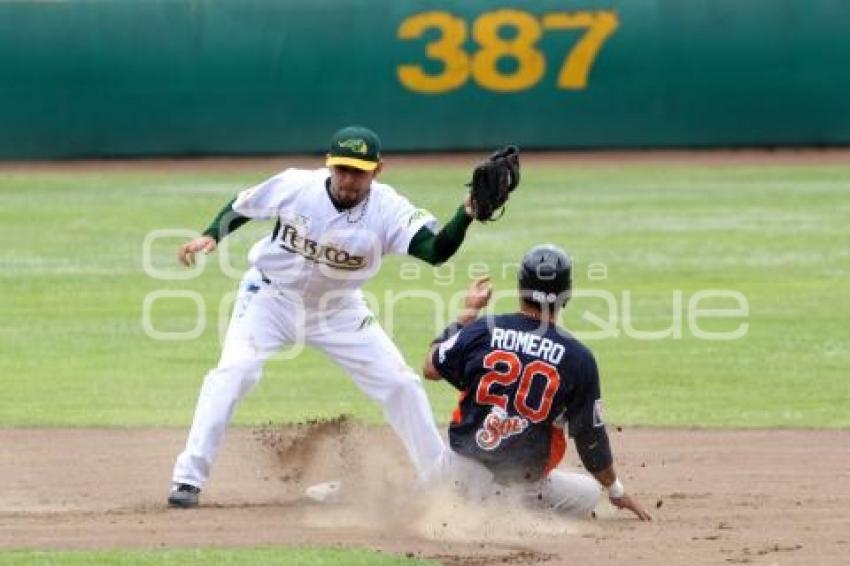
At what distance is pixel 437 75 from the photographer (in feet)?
93.4

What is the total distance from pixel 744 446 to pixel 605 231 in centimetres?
1067

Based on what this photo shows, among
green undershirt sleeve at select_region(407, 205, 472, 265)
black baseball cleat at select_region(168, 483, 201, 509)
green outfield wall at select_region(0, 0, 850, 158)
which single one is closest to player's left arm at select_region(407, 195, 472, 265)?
green undershirt sleeve at select_region(407, 205, 472, 265)

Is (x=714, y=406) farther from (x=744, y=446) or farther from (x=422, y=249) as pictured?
(x=422, y=249)

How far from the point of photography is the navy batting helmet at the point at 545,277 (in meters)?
7.81

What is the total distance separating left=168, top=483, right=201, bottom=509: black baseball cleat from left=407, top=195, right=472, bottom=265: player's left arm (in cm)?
154

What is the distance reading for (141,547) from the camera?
757 centimetres

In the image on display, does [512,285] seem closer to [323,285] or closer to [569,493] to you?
[323,285]

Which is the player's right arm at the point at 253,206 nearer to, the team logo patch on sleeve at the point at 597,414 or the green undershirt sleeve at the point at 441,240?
the green undershirt sleeve at the point at 441,240

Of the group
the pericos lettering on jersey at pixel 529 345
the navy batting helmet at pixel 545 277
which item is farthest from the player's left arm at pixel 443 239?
the pericos lettering on jersey at pixel 529 345

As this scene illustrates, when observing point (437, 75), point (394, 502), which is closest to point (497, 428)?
point (394, 502)

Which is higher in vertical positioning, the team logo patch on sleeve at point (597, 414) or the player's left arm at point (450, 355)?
the player's left arm at point (450, 355)

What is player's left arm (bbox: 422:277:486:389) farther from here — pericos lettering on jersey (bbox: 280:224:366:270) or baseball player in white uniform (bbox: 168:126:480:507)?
pericos lettering on jersey (bbox: 280:224:366:270)

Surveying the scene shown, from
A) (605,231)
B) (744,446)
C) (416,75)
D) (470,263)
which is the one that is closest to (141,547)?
(744,446)

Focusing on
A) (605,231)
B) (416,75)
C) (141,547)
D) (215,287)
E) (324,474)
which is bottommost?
(141,547)
